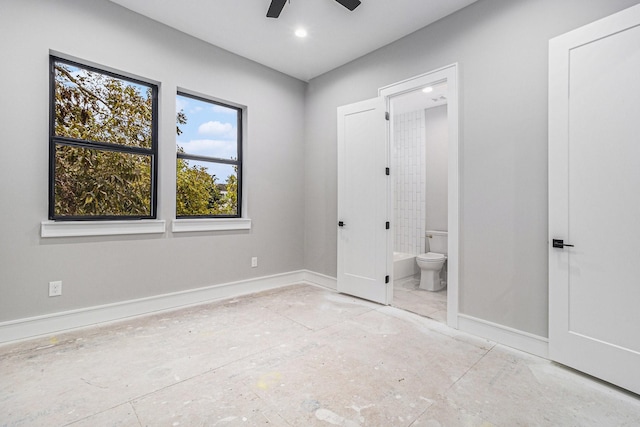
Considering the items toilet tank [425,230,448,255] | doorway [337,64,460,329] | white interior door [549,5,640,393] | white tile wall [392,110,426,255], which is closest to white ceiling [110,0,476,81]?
doorway [337,64,460,329]

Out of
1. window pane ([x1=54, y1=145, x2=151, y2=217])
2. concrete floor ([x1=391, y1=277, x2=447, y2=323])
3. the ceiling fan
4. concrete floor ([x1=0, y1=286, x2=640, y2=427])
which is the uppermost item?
the ceiling fan

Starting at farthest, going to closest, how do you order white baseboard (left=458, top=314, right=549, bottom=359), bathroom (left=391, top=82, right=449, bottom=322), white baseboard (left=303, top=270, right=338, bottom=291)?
1. bathroom (left=391, top=82, right=449, bottom=322)
2. white baseboard (left=303, top=270, right=338, bottom=291)
3. white baseboard (left=458, top=314, right=549, bottom=359)

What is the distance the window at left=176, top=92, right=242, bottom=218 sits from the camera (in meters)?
3.42

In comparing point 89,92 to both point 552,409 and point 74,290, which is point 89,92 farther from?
point 552,409

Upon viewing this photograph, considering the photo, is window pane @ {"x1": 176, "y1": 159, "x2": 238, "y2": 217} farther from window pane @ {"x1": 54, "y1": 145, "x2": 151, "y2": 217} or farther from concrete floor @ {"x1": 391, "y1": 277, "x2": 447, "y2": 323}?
concrete floor @ {"x1": 391, "y1": 277, "x2": 447, "y2": 323}

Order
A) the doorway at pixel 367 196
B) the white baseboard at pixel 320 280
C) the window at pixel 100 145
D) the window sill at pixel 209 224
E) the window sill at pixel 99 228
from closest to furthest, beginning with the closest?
the window sill at pixel 99 228
the window at pixel 100 145
the window sill at pixel 209 224
the doorway at pixel 367 196
the white baseboard at pixel 320 280

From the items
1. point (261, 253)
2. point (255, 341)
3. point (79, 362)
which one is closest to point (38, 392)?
point (79, 362)

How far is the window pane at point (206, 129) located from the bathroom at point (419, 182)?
2.25 metres

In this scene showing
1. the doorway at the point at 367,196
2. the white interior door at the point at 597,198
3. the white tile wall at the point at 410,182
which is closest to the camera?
the white interior door at the point at 597,198

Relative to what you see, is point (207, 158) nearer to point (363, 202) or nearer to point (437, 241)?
point (363, 202)

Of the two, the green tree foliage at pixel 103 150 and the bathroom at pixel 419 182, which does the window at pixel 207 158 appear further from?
the bathroom at pixel 419 182

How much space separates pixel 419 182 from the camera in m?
5.12

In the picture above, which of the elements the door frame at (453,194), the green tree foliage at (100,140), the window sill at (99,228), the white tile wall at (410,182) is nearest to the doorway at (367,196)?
the door frame at (453,194)

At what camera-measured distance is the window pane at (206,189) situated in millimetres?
3410
